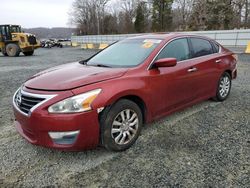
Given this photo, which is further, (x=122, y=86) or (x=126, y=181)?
(x=122, y=86)

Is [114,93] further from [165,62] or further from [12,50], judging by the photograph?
[12,50]

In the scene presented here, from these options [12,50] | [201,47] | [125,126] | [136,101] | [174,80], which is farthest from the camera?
[12,50]

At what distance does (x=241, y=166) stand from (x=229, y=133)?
93cm

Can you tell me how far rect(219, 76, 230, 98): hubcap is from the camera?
16.6 ft

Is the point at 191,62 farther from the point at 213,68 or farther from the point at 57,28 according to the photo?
the point at 57,28

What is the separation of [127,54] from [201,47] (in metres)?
1.63

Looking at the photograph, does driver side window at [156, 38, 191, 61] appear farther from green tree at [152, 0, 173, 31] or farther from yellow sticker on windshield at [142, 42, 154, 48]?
green tree at [152, 0, 173, 31]

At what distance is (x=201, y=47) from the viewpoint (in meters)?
4.56

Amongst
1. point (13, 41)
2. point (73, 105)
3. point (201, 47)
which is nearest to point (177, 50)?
point (201, 47)

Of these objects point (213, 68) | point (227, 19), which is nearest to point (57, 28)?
point (227, 19)

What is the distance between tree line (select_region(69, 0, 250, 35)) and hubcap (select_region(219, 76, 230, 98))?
26780 millimetres

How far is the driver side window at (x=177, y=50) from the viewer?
146 inches

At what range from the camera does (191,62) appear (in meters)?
4.10

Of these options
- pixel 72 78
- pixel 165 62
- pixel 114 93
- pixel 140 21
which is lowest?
pixel 114 93
